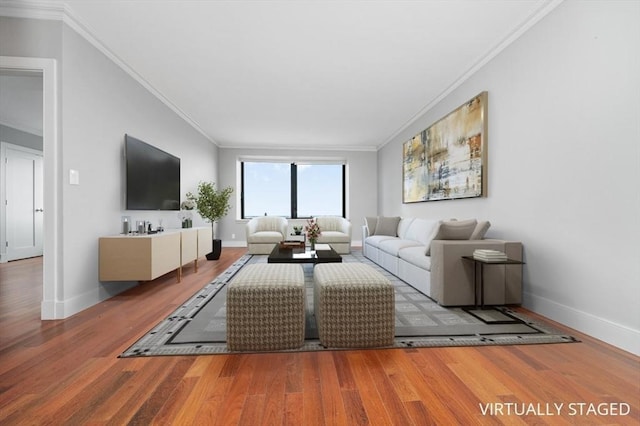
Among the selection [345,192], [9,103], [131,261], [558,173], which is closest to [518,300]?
[558,173]

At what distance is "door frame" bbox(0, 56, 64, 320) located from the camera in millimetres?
2457

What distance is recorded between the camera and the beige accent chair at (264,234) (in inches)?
235

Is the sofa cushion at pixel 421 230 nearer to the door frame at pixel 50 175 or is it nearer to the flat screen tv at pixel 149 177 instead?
the flat screen tv at pixel 149 177

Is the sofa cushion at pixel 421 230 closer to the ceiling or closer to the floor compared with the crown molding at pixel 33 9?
closer to the floor

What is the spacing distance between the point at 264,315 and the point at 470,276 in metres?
1.99

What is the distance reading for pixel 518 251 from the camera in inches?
105

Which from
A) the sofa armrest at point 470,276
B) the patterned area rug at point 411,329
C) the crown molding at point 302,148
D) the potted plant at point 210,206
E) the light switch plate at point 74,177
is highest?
the crown molding at point 302,148

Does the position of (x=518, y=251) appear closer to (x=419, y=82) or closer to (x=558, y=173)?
(x=558, y=173)

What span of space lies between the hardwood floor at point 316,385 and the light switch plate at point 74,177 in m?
1.29

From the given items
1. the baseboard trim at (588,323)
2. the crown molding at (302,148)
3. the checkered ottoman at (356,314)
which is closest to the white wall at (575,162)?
the baseboard trim at (588,323)

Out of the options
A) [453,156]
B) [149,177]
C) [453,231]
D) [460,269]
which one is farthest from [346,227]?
[149,177]

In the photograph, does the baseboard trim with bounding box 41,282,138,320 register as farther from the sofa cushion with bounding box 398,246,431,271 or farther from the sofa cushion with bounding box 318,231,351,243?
the sofa cushion with bounding box 318,231,351,243

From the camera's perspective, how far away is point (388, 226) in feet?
18.6

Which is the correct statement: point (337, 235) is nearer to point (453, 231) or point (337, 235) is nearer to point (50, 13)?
point (453, 231)
